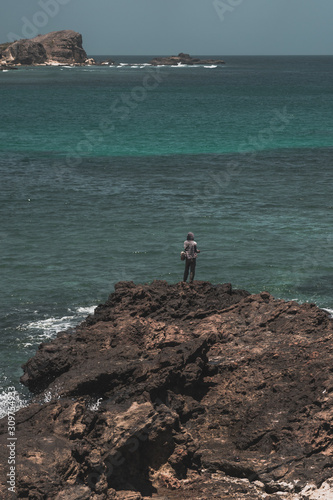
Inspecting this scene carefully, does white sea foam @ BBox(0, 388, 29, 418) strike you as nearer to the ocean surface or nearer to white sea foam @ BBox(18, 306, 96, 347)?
the ocean surface

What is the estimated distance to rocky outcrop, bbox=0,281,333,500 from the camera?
36.8 feet

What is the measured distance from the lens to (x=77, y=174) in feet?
145

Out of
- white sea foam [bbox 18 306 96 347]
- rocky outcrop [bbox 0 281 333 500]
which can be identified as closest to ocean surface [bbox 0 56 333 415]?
white sea foam [bbox 18 306 96 347]

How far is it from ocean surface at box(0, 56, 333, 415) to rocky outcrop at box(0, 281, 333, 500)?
302 cm

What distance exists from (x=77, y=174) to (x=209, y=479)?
34126mm

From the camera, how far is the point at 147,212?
113 ft

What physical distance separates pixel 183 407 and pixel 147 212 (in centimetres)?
2169

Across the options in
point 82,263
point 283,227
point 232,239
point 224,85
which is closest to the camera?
point 82,263

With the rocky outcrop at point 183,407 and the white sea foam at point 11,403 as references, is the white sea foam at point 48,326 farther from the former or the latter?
the white sea foam at point 11,403

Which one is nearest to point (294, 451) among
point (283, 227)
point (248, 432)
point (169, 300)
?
point (248, 432)

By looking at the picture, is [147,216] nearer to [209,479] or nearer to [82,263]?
[82,263]

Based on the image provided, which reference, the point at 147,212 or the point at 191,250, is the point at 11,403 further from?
the point at 147,212

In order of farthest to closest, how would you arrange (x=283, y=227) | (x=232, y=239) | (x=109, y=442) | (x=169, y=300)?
(x=283, y=227), (x=232, y=239), (x=169, y=300), (x=109, y=442)

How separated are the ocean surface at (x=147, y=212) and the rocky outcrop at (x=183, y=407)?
119 inches
